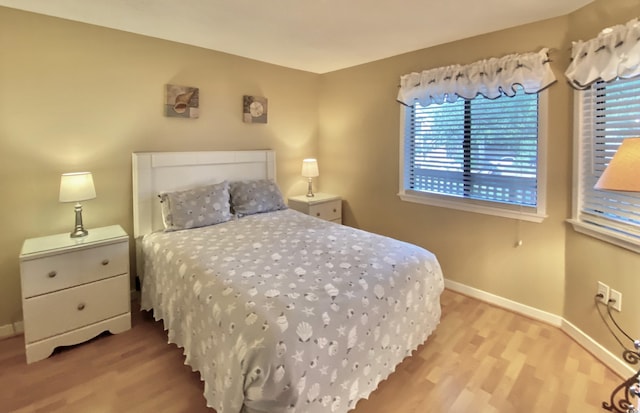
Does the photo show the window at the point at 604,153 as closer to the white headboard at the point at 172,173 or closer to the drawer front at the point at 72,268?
the white headboard at the point at 172,173

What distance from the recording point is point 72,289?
226 centimetres

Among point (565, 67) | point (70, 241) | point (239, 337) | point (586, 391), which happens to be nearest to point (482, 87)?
point (565, 67)

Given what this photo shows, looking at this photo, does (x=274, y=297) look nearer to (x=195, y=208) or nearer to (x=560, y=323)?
(x=195, y=208)

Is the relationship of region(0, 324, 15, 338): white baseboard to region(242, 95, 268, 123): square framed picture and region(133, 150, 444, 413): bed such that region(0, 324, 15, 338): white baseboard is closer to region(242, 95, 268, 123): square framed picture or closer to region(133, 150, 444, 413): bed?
region(133, 150, 444, 413): bed

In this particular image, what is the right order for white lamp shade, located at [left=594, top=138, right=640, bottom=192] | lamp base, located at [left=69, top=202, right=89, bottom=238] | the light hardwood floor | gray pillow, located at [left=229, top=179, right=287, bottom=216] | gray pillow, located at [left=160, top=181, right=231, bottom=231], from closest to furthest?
white lamp shade, located at [left=594, top=138, right=640, bottom=192], the light hardwood floor, lamp base, located at [left=69, top=202, right=89, bottom=238], gray pillow, located at [left=160, top=181, right=231, bottom=231], gray pillow, located at [left=229, top=179, right=287, bottom=216]

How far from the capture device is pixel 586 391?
6.19 feet

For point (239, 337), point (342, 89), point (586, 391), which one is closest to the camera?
point (239, 337)

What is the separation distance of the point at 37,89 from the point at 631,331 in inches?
165

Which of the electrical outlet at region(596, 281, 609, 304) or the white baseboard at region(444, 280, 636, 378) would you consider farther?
the electrical outlet at region(596, 281, 609, 304)

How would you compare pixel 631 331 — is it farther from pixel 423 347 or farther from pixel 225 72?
pixel 225 72

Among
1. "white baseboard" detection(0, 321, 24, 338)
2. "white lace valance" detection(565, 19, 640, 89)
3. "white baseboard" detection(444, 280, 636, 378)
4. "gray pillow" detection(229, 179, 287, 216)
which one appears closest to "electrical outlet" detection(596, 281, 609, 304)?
"white baseboard" detection(444, 280, 636, 378)

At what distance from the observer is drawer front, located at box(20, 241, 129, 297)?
2.11 metres

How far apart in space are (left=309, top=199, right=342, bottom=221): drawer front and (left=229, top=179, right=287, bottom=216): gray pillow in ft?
1.49

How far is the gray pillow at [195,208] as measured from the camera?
272cm
